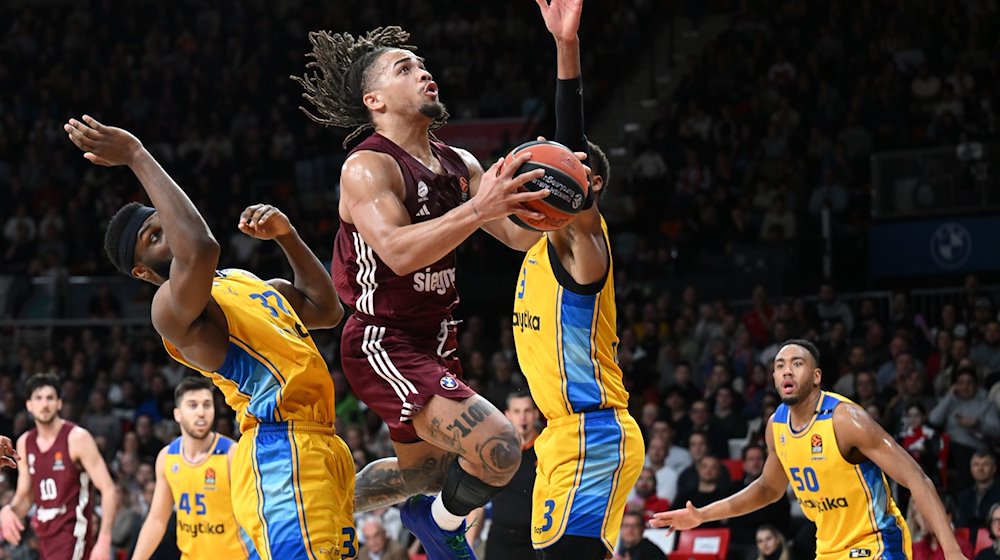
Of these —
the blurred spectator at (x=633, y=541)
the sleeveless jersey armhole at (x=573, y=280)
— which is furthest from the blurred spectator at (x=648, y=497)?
the sleeveless jersey armhole at (x=573, y=280)

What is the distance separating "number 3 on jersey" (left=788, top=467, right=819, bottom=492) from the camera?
23.7 ft

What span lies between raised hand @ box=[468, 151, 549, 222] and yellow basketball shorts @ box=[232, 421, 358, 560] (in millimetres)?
1175

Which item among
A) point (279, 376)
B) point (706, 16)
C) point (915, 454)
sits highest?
point (706, 16)

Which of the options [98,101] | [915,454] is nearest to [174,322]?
[915,454]

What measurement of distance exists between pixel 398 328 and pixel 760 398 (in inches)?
276

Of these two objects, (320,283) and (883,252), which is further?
(883,252)

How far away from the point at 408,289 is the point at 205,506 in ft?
13.5

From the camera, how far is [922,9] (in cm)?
1644

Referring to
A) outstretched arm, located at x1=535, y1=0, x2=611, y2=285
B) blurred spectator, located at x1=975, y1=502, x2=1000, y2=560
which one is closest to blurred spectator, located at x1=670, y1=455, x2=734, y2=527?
blurred spectator, located at x1=975, y1=502, x2=1000, y2=560

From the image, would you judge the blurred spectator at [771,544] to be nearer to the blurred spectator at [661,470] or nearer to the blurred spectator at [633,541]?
the blurred spectator at [633,541]

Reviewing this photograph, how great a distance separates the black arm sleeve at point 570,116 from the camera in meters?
5.56

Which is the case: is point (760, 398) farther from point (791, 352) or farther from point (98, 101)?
point (98, 101)

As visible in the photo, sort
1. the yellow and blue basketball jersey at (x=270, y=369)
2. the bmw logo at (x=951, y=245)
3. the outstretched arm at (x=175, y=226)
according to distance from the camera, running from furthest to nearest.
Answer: the bmw logo at (x=951, y=245), the yellow and blue basketball jersey at (x=270, y=369), the outstretched arm at (x=175, y=226)

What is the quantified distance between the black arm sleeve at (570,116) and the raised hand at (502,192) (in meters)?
0.95
